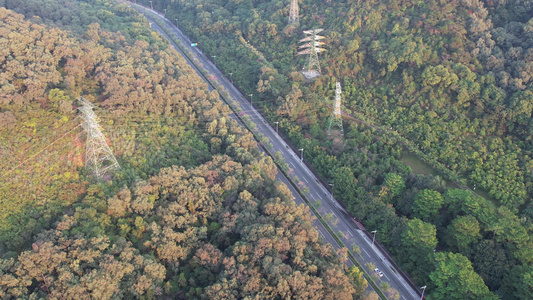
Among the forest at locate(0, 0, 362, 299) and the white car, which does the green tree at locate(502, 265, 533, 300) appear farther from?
the forest at locate(0, 0, 362, 299)

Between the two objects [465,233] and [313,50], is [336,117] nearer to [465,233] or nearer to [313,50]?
[313,50]

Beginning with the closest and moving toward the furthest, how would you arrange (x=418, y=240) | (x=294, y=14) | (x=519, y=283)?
(x=519, y=283) → (x=418, y=240) → (x=294, y=14)

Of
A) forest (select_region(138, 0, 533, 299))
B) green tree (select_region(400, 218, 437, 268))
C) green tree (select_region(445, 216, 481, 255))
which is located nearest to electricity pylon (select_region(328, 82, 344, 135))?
forest (select_region(138, 0, 533, 299))

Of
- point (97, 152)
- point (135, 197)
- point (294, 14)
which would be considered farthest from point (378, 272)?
point (294, 14)

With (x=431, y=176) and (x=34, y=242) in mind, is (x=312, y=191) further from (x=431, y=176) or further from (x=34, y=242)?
(x=34, y=242)

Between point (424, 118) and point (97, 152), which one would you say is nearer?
point (97, 152)

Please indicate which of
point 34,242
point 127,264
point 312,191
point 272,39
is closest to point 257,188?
point 312,191

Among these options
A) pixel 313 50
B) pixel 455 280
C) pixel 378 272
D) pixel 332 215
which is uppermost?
pixel 313 50
